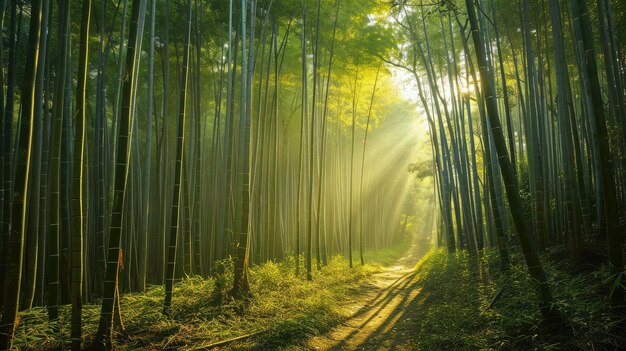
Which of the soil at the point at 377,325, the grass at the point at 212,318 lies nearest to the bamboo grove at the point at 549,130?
the soil at the point at 377,325

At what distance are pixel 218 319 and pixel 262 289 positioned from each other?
1.19m

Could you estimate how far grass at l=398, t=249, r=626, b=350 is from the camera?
2279 millimetres

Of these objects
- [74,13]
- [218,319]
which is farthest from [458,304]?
[74,13]

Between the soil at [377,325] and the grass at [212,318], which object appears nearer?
the grass at [212,318]

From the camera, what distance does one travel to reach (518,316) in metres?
2.92

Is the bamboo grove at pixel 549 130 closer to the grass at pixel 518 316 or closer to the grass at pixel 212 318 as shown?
the grass at pixel 518 316

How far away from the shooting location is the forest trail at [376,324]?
141 inches

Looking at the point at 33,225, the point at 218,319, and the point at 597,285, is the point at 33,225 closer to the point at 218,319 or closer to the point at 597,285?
the point at 218,319

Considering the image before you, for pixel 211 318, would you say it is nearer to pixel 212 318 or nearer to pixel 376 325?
pixel 212 318

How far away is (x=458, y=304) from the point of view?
4.21 metres

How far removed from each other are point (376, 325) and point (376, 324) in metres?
0.04

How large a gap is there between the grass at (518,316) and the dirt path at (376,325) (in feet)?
0.53

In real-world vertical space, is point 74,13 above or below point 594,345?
above

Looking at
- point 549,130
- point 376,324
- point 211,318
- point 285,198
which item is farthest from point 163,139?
point 549,130
